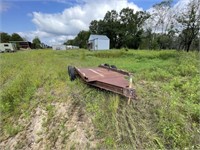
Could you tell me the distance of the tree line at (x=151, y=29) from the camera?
1622 cm

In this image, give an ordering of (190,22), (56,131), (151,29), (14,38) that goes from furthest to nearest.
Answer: (14,38) → (151,29) → (190,22) → (56,131)

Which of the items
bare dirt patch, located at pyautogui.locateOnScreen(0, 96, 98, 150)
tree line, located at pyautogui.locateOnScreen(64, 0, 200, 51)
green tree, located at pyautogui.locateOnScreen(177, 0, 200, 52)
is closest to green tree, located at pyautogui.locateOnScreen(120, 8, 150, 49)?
tree line, located at pyautogui.locateOnScreen(64, 0, 200, 51)

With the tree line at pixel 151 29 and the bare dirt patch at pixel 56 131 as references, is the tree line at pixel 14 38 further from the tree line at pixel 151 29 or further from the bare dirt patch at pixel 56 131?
the bare dirt patch at pixel 56 131

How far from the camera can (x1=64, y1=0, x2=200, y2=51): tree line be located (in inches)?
639

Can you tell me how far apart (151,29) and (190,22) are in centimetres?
1312

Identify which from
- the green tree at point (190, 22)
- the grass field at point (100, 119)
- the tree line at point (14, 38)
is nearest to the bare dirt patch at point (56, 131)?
the grass field at point (100, 119)

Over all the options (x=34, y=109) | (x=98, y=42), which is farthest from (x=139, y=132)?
(x=98, y=42)

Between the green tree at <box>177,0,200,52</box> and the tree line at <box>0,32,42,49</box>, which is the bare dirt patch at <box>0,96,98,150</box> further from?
the tree line at <box>0,32,42,49</box>

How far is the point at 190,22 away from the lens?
1571cm

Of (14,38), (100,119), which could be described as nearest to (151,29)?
(100,119)

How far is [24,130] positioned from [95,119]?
1.26 m

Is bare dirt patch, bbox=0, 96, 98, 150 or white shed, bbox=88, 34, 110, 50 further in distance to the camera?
white shed, bbox=88, 34, 110, 50

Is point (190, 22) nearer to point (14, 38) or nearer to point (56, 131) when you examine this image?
point (56, 131)

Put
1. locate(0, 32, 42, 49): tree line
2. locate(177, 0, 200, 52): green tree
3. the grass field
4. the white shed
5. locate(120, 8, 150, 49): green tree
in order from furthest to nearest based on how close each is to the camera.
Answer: locate(0, 32, 42, 49): tree line < locate(120, 8, 150, 49): green tree < the white shed < locate(177, 0, 200, 52): green tree < the grass field
